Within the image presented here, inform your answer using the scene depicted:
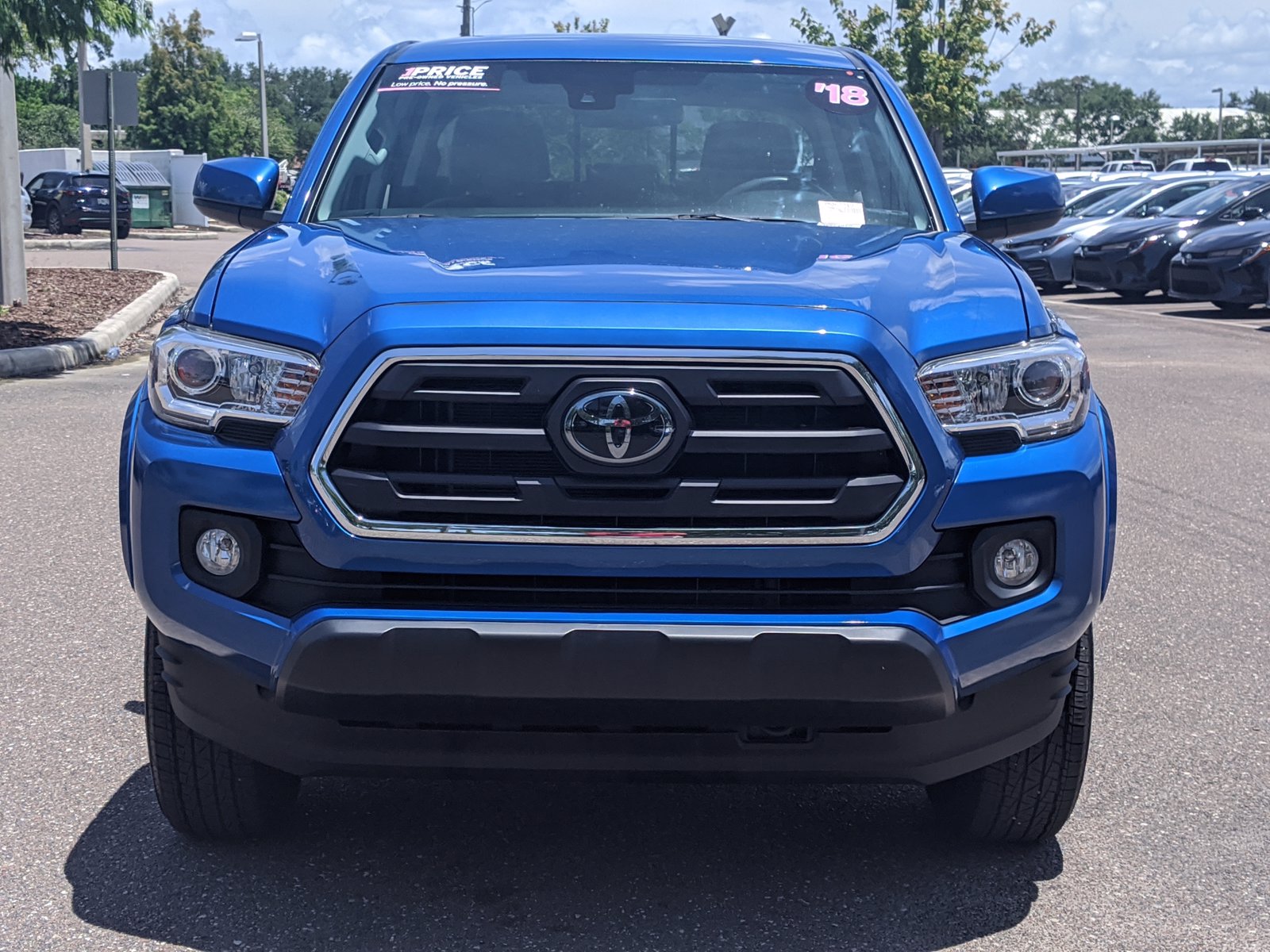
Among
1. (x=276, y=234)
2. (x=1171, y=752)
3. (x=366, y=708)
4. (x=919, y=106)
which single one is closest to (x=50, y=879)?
(x=366, y=708)

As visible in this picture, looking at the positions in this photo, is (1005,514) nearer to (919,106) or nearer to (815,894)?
(815,894)

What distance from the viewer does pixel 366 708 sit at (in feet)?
9.40

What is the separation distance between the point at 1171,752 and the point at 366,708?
2.35 meters

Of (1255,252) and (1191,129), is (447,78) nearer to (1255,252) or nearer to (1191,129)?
(1255,252)

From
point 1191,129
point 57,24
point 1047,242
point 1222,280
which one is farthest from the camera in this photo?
point 1191,129

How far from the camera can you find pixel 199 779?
3.35 metres

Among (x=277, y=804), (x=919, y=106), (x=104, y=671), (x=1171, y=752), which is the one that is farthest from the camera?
(x=919, y=106)

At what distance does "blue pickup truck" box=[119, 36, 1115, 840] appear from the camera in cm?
284

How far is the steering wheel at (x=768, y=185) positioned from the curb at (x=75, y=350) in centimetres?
917

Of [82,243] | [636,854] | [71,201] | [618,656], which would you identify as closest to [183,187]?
[71,201]

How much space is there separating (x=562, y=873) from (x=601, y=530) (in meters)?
0.94

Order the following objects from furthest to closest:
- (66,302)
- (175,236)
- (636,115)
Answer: (175,236)
(66,302)
(636,115)

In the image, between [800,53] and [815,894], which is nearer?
[815,894]

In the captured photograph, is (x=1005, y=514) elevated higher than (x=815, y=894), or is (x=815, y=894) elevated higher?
(x=1005, y=514)
